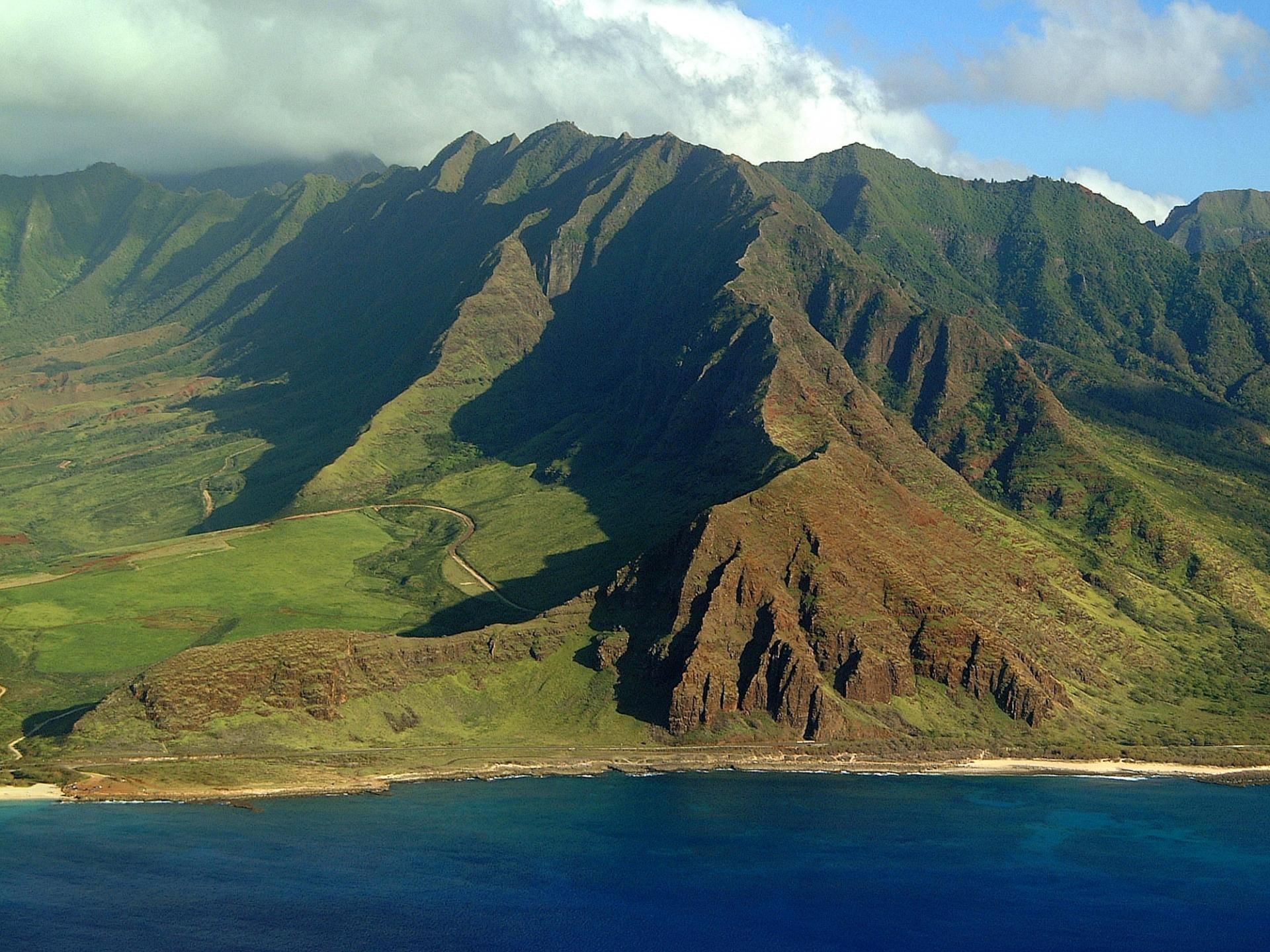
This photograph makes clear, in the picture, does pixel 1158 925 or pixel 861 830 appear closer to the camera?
pixel 1158 925

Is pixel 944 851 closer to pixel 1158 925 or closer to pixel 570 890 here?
pixel 1158 925

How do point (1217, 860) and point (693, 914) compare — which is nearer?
point (693, 914)

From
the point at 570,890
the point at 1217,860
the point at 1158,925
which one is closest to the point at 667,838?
the point at 570,890

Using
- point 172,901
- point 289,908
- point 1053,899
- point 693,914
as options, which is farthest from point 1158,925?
point 172,901

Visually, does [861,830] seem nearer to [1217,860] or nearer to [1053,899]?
[1053,899]

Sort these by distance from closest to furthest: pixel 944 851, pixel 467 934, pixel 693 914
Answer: pixel 467 934, pixel 693 914, pixel 944 851

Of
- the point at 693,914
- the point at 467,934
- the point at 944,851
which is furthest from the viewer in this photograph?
the point at 944,851
